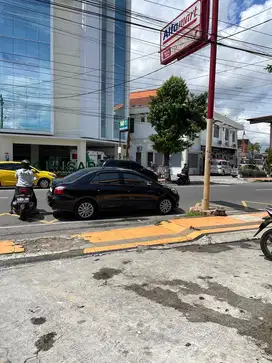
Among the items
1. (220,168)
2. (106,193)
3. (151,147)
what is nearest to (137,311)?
(106,193)

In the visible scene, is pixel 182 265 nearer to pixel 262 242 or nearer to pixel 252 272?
pixel 252 272

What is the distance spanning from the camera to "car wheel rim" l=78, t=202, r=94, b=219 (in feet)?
30.5

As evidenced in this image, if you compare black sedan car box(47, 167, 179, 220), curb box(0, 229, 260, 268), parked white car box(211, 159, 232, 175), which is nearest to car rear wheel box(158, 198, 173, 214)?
black sedan car box(47, 167, 179, 220)

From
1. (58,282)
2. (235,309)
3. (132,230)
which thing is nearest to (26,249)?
(58,282)

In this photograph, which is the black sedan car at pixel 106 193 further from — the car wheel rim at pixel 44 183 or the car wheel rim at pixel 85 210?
the car wheel rim at pixel 44 183

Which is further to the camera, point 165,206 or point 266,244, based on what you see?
point 165,206

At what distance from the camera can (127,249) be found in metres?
6.39

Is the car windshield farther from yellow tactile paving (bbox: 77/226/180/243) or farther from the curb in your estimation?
the curb

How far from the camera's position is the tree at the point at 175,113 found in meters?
25.1

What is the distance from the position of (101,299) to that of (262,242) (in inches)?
131

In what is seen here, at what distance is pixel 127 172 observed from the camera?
10.1 m

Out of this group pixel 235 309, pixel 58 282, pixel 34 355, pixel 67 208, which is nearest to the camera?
pixel 34 355

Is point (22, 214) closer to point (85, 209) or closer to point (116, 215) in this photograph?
point (85, 209)

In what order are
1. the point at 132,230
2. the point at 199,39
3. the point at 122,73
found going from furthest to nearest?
the point at 122,73 < the point at 199,39 < the point at 132,230
